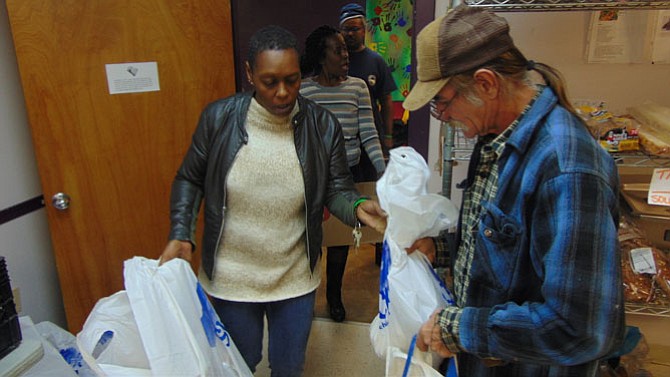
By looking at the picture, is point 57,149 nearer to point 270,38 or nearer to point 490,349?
point 270,38

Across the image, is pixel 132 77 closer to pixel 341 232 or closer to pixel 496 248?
pixel 341 232

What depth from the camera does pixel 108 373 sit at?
47.2 inches

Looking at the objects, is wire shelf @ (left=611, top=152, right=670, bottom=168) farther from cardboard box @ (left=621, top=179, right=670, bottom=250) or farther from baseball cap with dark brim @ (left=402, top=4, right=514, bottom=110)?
baseball cap with dark brim @ (left=402, top=4, right=514, bottom=110)

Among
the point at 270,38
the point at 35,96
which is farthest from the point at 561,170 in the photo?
the point at 35,96

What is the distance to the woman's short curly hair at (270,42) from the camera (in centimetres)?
128

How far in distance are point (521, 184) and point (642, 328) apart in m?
1.56

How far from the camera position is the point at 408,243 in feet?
3.70

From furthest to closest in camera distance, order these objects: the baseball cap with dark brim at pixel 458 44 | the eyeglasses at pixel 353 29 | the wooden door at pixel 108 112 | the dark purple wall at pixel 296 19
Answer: the eyeglasses at pixel 353 29, the dark purple wall at pixel 296 19, the wooden door at pixel 108 112, the baseball cap with dark brim at pixel 458 44

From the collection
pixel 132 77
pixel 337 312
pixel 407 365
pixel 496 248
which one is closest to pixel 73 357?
pixel 132 77

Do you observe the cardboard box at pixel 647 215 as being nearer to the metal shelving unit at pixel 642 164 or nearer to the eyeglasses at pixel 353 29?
the metal shelving unit at pixel 642 164

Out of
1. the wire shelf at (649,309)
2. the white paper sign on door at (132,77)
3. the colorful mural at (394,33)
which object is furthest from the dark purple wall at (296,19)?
the wire shelf at (649,309)

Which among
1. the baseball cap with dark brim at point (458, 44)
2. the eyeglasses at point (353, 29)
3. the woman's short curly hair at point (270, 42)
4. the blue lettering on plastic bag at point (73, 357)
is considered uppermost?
the eyeglasses at point (353, 29)

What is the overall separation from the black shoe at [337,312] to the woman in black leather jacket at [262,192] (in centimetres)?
108

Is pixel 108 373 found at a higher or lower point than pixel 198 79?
lower
